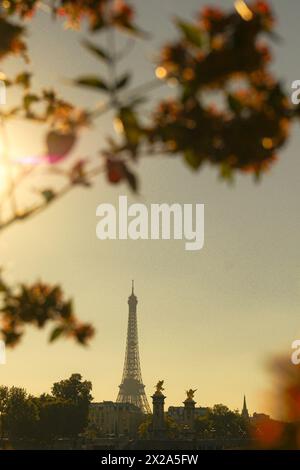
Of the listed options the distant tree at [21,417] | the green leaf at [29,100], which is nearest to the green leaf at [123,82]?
the green leaf at [29,100]

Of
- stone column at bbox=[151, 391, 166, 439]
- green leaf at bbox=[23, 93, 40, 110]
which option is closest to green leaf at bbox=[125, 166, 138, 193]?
green leaf at bbox=[23, 93, 40, 110]

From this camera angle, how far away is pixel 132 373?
138m

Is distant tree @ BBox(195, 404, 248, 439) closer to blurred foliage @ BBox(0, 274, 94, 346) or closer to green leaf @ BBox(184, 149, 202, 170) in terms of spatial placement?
blurred foliage @ BBox(0, 274, 94, 346)

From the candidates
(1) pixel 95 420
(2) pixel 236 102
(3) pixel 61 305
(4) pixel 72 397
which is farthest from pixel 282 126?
(1) pixel 95 420

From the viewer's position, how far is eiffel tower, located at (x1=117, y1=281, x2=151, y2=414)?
133000 mm

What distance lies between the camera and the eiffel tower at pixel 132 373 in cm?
13300

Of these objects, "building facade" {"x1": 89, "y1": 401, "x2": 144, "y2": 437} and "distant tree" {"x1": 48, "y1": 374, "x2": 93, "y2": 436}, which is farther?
"building facade" {"x1": 89, "y1": 401, "x2": 144, "y2": 437}

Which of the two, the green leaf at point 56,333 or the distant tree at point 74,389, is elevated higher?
the distant tree at point 74,389

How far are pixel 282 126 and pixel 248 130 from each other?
0.14 m

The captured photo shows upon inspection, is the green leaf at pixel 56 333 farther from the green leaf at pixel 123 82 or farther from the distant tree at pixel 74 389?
the distant tree at pixel 74 389

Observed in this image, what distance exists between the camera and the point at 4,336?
15.8ft

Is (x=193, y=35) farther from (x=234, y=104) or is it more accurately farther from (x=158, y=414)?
(x=158, y=414)
